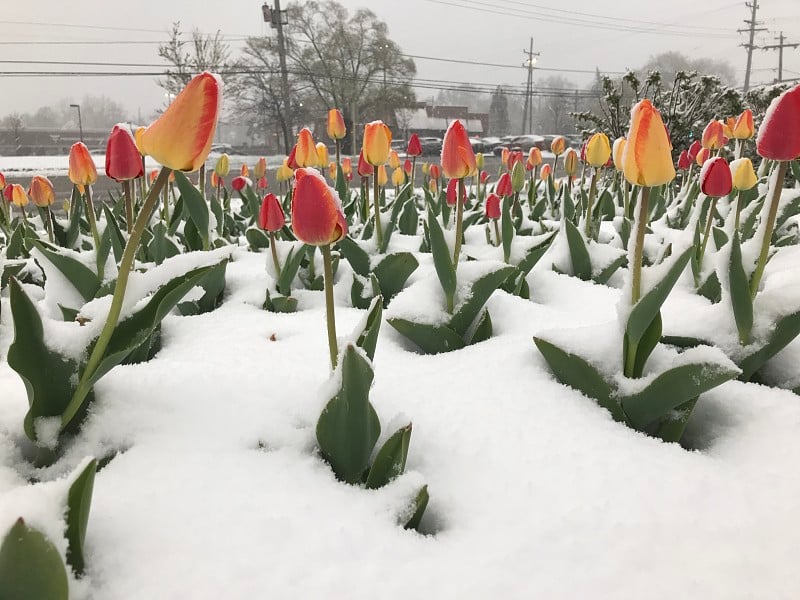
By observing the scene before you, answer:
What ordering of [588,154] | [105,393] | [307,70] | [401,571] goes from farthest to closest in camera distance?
[307,70] → [588,154] → [105,393] → [401,571]

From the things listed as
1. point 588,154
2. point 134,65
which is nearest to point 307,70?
point 134,65

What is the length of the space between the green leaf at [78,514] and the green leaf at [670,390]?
2.35 ft

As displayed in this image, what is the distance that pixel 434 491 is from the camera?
74 cm

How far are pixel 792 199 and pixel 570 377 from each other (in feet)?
5.65

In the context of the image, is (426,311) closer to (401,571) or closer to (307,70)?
(401,571)

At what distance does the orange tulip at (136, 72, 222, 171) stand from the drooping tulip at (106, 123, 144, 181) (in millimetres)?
656

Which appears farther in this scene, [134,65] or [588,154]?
[134,65]

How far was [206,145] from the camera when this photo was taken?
653 mm

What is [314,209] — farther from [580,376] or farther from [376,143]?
[376,143]

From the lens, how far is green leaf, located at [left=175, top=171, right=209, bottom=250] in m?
1.62

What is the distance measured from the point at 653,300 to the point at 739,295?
22cm

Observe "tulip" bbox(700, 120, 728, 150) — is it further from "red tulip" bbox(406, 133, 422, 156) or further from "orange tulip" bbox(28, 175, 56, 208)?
"orange tulip" bbox(28, 175, 56, 208)

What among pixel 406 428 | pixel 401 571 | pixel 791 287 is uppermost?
pixel 791 287

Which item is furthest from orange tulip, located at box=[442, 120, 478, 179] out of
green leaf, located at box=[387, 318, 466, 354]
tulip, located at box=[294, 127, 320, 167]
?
tulip, located at box=[294, 127, 320, 167]
